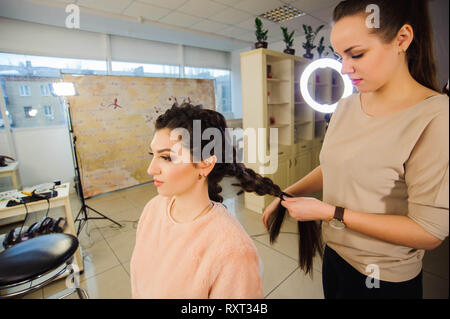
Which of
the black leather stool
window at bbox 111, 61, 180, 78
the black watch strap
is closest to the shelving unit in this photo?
the black leather stool

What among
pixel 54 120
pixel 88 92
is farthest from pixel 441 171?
pixel 54 120

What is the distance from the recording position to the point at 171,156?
82 centimetres

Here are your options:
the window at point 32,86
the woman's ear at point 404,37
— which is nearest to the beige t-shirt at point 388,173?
the woman's ear at point 404,37

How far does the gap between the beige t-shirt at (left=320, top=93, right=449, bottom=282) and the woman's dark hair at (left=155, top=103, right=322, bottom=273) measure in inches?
3.0

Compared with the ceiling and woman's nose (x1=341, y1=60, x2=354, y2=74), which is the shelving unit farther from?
woman's nose (x1=341, y1=60, x2=354, y2=74)

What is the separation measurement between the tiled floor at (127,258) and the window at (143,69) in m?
2.93

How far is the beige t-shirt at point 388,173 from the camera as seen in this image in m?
0.39

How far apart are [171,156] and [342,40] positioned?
62cm

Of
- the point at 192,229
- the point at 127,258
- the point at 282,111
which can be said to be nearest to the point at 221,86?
the point at 282,111

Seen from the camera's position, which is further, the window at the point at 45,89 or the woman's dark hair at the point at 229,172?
the window at the point at 45,89

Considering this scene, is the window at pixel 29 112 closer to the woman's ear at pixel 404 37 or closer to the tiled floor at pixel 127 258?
the tiled floor at pixel 127 258

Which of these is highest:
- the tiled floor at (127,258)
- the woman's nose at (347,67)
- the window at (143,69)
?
the window at (143,69)

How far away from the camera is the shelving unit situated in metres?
3.00

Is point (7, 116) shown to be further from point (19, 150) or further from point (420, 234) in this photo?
point (420, 234)
